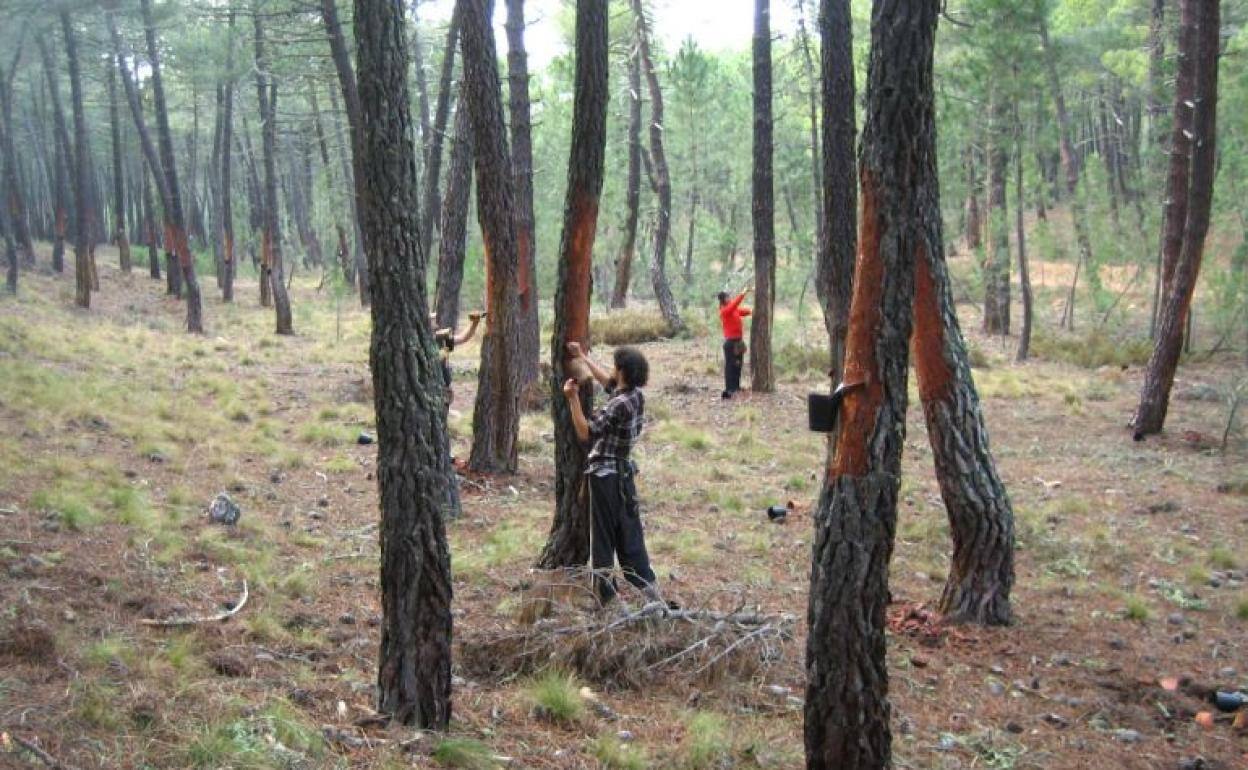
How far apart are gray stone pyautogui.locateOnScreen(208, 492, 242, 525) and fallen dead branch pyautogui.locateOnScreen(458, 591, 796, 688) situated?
3077mm

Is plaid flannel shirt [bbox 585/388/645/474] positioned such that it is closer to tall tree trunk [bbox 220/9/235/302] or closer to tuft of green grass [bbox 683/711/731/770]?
tuft of green grass [bbox 683/711/731/770]

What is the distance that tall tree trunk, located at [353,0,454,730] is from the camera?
179 inches

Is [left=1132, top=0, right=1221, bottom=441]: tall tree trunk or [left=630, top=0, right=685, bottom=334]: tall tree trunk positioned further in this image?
[left=630, top=0, right=685, bottom=334]: tall tree trunk

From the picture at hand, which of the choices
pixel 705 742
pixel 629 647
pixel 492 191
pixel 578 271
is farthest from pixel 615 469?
pixel 492 191

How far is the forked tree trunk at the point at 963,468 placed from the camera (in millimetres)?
6953

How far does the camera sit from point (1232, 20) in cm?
2617

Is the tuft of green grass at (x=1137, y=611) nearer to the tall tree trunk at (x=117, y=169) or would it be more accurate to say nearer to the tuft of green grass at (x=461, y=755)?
the tuft of green grass at (x=461, y=755)

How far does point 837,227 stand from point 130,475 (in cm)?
665

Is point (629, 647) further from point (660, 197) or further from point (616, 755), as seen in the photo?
point (660, 197)

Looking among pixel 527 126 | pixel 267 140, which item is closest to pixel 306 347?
pixel 267 140

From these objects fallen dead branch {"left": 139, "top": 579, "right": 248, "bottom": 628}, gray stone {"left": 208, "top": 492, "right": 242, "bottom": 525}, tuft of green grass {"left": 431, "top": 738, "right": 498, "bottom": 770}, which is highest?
gray stone {"left": 208, "top": 492, "right": 242, "bottom": 525}

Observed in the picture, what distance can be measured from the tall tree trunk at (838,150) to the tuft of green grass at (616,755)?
412 centimetres

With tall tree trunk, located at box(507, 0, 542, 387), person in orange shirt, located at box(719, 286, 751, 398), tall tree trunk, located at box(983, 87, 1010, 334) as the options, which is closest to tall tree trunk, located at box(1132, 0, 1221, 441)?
person in orange shirt, located at box(719, 286, 751, 398)

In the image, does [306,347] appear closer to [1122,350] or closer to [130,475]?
[130,475]
